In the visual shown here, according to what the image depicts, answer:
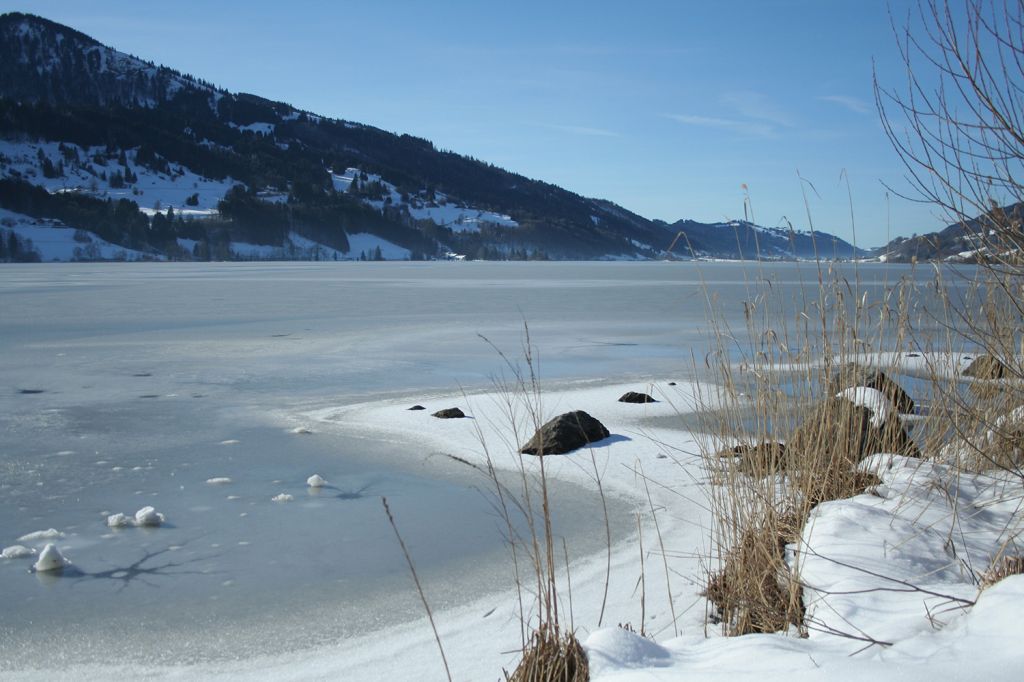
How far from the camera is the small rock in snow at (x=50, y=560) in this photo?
3.44 metres

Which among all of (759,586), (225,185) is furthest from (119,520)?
(225,185)

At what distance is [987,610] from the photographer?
1.96 meters

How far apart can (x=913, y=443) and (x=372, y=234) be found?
128280 millimetres

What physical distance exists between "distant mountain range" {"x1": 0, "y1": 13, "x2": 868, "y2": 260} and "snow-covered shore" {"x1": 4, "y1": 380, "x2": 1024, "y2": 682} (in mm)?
71226

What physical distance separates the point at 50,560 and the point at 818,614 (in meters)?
3.22

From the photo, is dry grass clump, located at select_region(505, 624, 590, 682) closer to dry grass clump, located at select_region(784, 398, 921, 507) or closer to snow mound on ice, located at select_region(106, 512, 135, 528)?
dry grass clump, located at select_region(784, 398, 921, 507)

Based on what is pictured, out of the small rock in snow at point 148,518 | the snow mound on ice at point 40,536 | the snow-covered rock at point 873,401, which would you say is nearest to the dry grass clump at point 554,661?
the snow-covered rock at point 873,401

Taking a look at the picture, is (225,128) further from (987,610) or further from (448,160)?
(987,610)

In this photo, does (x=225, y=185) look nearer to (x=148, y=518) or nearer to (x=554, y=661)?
(x=148, y=518)

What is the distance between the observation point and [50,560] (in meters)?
3.46

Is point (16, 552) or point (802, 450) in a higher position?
point (802, 450)

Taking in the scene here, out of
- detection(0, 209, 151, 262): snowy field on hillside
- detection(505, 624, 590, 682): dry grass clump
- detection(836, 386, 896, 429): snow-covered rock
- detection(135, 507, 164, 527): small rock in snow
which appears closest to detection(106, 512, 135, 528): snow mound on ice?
detection(135, 507, 164, 527): small rock in snow

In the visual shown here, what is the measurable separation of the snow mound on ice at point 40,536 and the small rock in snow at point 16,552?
5.2 inches

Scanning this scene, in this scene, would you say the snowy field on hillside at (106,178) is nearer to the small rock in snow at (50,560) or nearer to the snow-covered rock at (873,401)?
the small rock in snow at (50,560)
